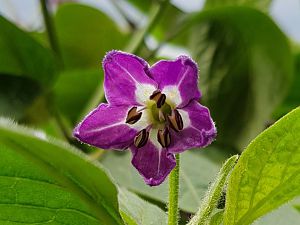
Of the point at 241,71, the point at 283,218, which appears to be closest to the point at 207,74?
the point at 241,71

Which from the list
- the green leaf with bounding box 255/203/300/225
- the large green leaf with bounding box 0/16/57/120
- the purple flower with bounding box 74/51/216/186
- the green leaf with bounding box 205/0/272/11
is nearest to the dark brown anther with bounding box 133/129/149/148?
the purple flower with bounding box 74/51/216/186

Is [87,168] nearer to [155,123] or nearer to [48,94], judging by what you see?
[155,123]

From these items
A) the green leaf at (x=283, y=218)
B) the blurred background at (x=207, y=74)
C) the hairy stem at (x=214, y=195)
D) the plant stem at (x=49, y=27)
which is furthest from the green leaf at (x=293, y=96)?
the hairy stem at (x=214, y=195)

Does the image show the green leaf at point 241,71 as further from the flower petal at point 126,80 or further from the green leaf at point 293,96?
the flower petal at point 126,80

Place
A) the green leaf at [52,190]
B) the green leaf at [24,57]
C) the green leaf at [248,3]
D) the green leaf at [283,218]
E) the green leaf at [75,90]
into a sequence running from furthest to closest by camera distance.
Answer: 1. the green leaf at [248,3]
2. the green leaf at [75,90]
3. the green leaf at [24,57]
4. the green leaf at [283,218]
5. the green leaf at [52,190]

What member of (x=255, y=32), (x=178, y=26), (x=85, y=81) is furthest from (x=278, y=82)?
(x=85, y=81)
